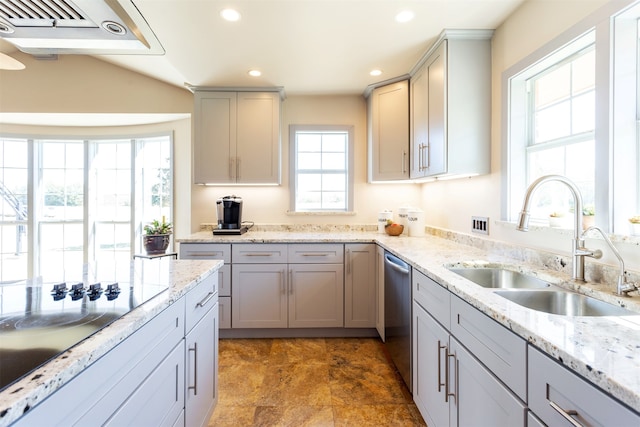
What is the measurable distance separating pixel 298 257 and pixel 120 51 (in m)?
1.94

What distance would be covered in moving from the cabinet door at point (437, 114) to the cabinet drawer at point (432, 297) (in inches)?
35.8

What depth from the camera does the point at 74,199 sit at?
399 cm

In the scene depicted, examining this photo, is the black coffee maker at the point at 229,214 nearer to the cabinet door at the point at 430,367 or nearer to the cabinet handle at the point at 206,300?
the cabinet handle at the point at 206,300

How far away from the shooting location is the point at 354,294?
264cm

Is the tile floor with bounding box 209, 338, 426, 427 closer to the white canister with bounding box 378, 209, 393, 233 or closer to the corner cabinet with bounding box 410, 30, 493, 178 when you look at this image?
the white canister with bounding box 378, 209, 393, 233

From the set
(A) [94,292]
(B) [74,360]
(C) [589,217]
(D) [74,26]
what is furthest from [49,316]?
(C) [589,217]

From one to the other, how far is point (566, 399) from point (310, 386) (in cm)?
163

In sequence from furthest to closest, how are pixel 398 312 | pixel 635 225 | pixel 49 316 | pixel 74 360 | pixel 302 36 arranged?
pixel 302 36 < pixel 398 312 < pixel 635 225 < pixel 49 316 < pixel 74 360

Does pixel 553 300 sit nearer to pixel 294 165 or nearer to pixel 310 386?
pixel 310 386

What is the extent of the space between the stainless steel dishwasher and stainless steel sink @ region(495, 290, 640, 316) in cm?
62

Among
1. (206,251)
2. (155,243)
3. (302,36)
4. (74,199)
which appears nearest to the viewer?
(302,36)

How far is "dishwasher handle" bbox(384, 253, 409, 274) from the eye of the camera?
1.83m

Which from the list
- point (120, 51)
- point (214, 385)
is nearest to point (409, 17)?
point (120, 51)

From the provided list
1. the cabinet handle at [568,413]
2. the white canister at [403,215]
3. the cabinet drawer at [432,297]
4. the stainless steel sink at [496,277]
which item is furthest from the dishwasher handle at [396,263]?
the cabinet handle at [568,413]
